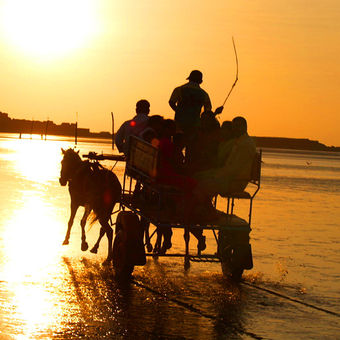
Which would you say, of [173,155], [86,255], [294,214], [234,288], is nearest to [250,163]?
[173,155]

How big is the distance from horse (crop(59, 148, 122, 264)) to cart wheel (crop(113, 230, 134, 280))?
105 centimetres

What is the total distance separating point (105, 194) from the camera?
40.9 ft

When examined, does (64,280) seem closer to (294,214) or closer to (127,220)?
(127,220)

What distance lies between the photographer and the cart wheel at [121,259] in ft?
34.3

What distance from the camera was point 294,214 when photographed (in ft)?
78.6

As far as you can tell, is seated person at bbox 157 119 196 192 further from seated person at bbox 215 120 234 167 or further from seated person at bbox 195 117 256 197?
seated person at bbox 215 120 234 167

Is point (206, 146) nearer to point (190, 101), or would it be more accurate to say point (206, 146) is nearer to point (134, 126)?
point (190, 101)

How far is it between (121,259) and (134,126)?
241 cm

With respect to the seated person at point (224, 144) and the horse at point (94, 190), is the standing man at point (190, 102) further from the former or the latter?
the horse at point (94, 190)

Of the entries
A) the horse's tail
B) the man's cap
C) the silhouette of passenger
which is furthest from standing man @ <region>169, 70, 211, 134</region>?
the horse's tail

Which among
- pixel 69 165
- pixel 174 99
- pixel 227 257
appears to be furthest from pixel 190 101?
pixel 69 165

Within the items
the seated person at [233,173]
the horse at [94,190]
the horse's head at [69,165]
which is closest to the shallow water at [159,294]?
the horse at [94,190]

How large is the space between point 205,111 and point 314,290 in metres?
2.98

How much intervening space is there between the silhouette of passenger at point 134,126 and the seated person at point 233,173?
199 centimetres
